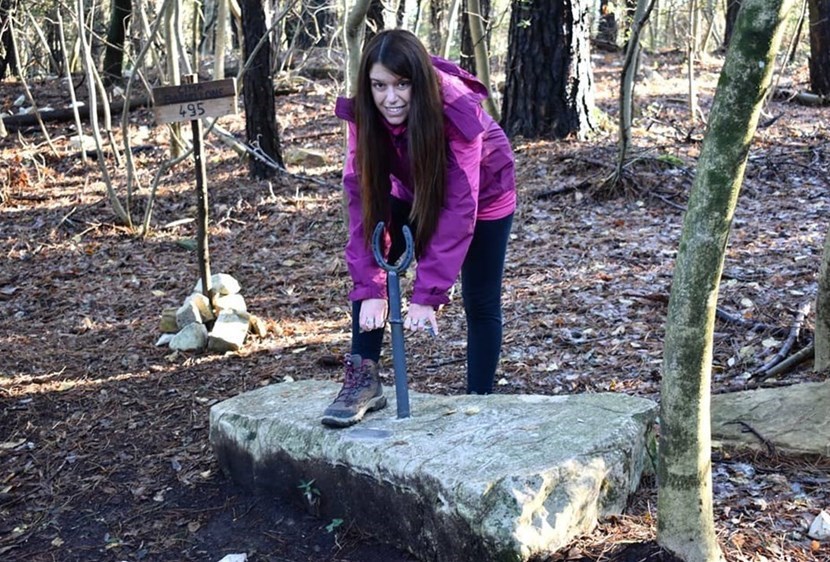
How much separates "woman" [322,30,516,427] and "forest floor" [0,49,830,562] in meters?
0.82

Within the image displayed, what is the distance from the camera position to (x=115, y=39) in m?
14.0

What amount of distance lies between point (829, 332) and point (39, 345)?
488 centimetres

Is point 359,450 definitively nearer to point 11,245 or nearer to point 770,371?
point 770,371

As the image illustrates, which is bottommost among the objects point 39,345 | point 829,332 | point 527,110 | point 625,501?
point 39,345

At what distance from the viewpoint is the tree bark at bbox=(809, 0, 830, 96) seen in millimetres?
10414

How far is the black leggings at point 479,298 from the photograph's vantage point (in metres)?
3.38

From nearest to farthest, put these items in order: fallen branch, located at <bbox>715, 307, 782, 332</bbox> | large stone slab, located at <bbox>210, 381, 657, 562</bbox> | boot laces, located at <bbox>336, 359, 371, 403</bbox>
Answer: large stone slab, located at <bbox>210, 381, 657, 562</bbox> → boot laces, located at <bbox>336, 359, 371, 403</bbox> → fallen branch, located at <bbox>715, 307, 782, 332</bbox>

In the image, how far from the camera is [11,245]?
27.1 feet

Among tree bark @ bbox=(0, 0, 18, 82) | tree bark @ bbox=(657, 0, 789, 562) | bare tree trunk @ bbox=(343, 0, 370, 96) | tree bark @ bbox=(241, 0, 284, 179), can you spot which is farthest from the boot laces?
tree bark @ bbox=(0, 0, 18, 82)

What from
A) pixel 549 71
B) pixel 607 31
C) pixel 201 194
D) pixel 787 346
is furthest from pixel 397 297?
pixel 607 31

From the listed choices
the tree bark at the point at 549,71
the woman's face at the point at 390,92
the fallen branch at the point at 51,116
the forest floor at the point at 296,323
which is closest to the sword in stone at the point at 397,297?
the woman's face at the point at 390,92

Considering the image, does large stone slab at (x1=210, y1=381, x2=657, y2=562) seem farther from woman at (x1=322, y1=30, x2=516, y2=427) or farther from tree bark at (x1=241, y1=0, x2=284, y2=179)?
tree bark at (x1=241, y1=0, x2=284, y2=179)

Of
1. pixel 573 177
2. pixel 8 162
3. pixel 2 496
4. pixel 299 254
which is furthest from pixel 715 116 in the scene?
Result: pixel 8 162

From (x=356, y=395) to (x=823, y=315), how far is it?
7.01ft
